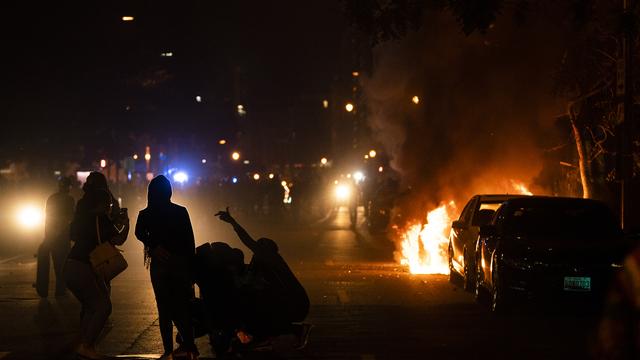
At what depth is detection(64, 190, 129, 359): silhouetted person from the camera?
9.21 metres

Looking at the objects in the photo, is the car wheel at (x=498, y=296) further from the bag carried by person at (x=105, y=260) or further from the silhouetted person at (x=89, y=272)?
the silhouetted person at (x=89, y=272)

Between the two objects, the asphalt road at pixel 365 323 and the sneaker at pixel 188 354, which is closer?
the sneaker at pixel 188 354

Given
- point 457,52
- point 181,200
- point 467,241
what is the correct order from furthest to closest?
point 181,200 < point 457,52 < point 467,241

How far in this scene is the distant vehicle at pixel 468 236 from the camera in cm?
1527

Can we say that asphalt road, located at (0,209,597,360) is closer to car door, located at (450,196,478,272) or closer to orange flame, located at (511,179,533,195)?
car door, located at (450,196,478,272)

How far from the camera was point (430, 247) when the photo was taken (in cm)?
2272

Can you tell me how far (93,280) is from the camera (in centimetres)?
938

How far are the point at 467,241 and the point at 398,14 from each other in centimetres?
409

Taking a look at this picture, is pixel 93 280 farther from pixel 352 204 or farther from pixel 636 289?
pixel 352 204

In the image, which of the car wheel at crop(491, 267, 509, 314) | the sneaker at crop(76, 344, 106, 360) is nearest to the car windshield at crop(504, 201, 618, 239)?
the car wheel at crop(491, 267, 509, 314)

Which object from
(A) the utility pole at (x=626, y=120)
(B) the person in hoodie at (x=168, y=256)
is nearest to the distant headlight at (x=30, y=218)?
(A) the utility pole at (x=626, y=120)

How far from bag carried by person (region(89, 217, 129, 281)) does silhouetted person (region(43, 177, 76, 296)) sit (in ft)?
15.9

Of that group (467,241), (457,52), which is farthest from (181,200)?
(467,241)

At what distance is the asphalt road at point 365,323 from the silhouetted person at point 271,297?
437mm
